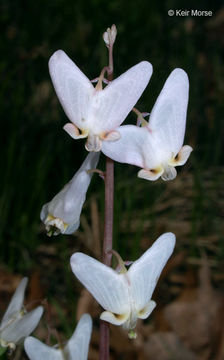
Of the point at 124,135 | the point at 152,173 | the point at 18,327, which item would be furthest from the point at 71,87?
the point at 18,327

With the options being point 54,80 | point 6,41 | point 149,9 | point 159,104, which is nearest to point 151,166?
point 159,104

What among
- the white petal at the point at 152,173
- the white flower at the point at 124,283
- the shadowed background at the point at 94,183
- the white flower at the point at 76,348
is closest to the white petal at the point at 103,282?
the white flower at the point at 124,283

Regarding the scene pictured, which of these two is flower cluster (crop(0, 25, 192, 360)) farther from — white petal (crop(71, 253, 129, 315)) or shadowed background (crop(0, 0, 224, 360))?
shadowed background (crop(0, 0, 224, 360))

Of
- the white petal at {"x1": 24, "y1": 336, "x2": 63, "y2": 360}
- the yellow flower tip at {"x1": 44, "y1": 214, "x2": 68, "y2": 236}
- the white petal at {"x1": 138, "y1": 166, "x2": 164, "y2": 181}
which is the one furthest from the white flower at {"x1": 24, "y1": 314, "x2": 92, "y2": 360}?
the white petal at {"x1": 138, "y1": 166, "x2": 164, "y2": 181}

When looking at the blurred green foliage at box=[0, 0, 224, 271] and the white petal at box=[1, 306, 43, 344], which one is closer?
the white petal at box=[1, 306, 43, 344]

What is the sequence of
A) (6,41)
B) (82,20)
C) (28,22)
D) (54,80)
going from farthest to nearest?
(82,20) → (28,22) → (6,41) → (54,80)

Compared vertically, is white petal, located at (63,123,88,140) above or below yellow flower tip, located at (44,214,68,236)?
above

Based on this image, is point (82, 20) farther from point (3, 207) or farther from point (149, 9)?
point (3, 207)
